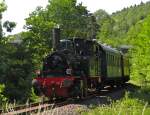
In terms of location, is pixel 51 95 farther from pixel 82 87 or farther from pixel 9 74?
pixel 9 74

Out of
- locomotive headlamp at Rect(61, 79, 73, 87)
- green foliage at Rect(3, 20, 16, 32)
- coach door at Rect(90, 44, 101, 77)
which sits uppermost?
green foliage at Rect(3, 20, 16, 32)

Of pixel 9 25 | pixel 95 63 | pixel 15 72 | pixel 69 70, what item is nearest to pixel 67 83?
pixel 69 70

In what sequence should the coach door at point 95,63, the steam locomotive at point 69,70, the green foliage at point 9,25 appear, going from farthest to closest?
the green foliage at point 9,25, the coach door at point 95,63, the steam locomotive at point 69,70

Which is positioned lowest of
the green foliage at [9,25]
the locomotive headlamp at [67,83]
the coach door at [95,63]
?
the locomotive headlamp at [67,83]

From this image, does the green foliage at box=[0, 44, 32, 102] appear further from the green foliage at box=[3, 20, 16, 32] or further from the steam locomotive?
the steam locomotive

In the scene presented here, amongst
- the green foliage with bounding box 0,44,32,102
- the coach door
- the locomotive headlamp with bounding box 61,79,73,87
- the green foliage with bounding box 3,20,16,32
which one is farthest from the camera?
the green foliage with bounding box 3,20,16,32

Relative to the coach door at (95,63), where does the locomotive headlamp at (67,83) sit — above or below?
below

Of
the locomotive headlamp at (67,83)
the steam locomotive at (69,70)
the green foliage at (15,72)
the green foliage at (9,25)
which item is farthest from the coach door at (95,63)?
the green foliage at (9,25)

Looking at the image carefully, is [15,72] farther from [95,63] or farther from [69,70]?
[69,70]

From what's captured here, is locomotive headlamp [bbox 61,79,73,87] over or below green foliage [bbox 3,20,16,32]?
below

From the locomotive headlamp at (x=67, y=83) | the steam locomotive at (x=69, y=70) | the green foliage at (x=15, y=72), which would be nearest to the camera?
the locomotive headlamp at (x=67, y=83)

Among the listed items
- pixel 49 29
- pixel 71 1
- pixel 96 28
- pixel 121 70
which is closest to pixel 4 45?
pixel 121 70

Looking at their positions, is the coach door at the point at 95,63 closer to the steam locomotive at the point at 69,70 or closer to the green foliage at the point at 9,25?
the steam locomotive at the point at 69,70

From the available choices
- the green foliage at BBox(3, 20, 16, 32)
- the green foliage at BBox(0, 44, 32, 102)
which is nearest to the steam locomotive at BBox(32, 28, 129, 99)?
the green foliage at BBox(0, 44, 32, 102)
